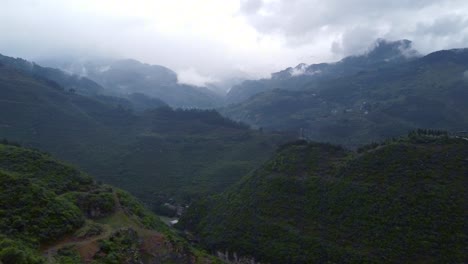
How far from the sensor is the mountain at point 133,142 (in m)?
107

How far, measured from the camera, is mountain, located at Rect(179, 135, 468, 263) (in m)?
56.8

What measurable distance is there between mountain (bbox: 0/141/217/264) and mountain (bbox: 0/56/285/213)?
117 feet

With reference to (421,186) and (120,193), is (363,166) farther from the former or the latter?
(120,193)

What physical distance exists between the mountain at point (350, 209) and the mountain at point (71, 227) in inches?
551

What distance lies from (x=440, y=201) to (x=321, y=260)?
18.7m

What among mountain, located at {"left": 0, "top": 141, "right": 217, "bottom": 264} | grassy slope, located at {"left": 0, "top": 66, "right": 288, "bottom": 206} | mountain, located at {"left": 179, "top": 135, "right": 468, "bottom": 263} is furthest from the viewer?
grassy slope, located at {"left": 0, "top": 66, "right": 288, "bottom": 206}

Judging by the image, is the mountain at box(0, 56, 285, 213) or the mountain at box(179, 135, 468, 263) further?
the mountain at box(0, 56, 285, 213)

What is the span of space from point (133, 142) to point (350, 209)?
87213 millimetres

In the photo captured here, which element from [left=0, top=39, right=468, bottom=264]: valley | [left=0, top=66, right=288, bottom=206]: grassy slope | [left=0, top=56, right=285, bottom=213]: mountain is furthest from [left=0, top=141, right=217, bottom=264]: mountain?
[left=0, top=66, right=288, bottom=206]: grassy slope

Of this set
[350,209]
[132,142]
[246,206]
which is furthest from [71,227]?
[132,142]

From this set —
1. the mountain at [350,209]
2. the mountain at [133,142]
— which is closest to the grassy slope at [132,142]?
the mountain at [133,142]

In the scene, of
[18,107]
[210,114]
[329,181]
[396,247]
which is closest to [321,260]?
[396,247]

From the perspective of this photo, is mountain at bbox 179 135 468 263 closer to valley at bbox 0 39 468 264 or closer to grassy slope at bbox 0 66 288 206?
valley at bbox 0 39 468 264

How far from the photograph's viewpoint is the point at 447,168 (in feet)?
218
